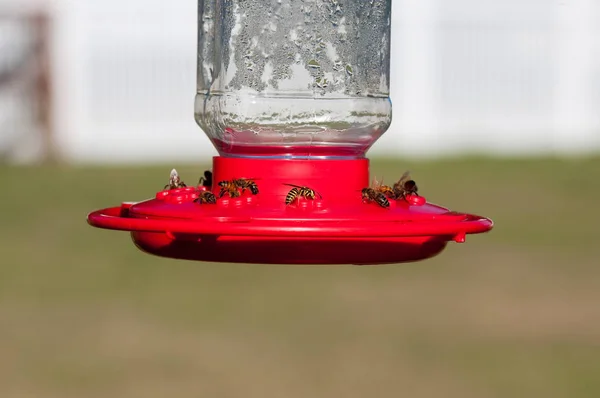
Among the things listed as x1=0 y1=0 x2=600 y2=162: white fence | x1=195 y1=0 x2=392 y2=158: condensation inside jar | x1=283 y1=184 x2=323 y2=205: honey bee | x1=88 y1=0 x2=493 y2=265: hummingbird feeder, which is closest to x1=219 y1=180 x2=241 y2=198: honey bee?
x1=88 y1=0 x2=493 y2=265: hummingbird feeder

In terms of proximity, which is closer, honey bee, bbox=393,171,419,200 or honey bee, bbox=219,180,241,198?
Result: honey bee, bbox=219,180,241,198

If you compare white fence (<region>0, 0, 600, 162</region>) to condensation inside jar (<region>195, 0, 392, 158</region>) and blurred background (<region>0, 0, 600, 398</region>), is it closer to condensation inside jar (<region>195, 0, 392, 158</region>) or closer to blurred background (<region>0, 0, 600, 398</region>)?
blurred background (<region>0, 0, 600, 398</region>)

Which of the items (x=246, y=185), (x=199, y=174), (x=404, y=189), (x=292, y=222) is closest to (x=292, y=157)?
(x=246, y=185)

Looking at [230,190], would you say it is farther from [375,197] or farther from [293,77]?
[293,77]

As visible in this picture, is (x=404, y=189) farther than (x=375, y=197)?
Yes

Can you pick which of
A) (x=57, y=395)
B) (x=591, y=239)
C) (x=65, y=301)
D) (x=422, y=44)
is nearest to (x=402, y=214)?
(x=57, y=395)

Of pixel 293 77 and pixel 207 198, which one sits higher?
pixel 293 77
